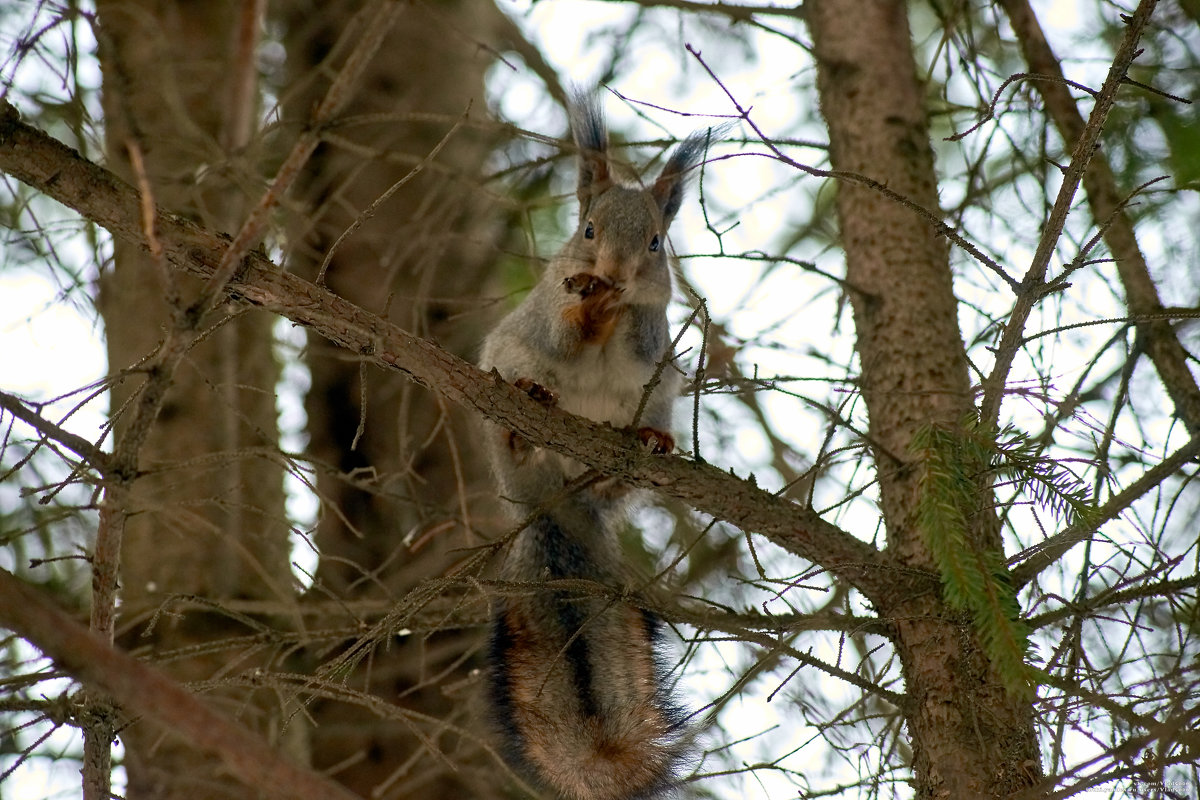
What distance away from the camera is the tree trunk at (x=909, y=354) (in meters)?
1.79

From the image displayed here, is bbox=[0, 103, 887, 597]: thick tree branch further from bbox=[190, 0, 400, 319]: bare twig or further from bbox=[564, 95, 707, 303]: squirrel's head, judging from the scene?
bbox=[564, 95, 707, 303]: squirrel's head

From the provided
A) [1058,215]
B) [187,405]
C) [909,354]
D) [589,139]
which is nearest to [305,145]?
[1058,215]

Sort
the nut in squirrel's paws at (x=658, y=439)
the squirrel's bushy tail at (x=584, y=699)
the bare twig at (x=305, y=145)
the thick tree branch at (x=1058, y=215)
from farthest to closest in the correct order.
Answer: the nut in squirrel's paws at (x=658, y=439)
the squirrel's bushy tail at (x=584, y=699)
the thick tree branch at (x=1058, y=215)
the bare twig at (x=305, y=145)

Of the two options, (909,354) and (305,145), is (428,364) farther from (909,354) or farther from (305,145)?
(909,354)

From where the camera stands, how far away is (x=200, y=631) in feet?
9.59

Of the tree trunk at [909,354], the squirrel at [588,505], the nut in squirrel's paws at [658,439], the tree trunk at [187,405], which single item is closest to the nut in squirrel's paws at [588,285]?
the squirrel at [588,505]

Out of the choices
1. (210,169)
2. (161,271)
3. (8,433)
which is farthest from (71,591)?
(161,271)

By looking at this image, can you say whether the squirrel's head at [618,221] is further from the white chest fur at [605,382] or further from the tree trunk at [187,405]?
the tree trunk at [187,405]

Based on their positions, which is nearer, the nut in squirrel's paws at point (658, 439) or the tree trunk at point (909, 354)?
the tree trunk at point (909, 354)

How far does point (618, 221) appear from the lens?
8.66 ft

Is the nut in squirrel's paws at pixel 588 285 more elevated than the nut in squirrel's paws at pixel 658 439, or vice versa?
the nut in squirrel's paws at pixel 588 285

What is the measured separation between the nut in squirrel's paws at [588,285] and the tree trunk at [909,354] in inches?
20.6

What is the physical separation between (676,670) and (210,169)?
1.30 m

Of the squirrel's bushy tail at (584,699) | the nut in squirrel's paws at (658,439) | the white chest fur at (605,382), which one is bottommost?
the squirrel's bushy tail at (584,699)
